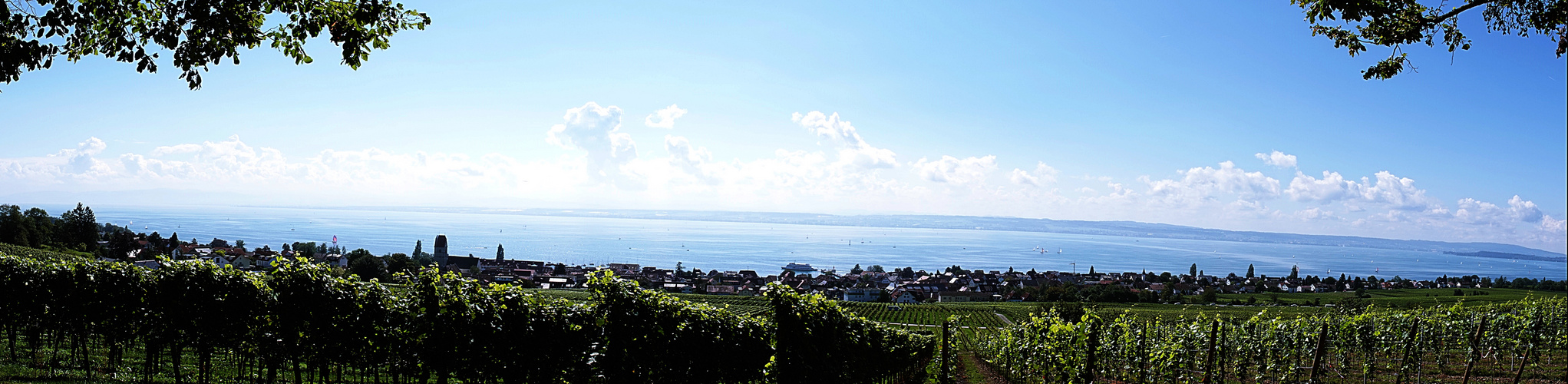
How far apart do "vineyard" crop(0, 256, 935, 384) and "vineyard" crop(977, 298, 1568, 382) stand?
4.99 m

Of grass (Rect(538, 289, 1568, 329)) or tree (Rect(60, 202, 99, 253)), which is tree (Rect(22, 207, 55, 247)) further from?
grass (Rect(538, 289, 1568, 329))

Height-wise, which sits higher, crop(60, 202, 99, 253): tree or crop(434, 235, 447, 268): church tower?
crop(60, 202, 99, 253): tree

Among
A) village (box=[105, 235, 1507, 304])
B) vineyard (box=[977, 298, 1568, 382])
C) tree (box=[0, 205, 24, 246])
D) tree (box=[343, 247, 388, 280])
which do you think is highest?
vineyard (box=[977, 298, 1568, 382])

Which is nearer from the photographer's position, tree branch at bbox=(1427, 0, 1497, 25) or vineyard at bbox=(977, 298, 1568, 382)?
tree branch at bbox=(1427, 0, 1497, 25)

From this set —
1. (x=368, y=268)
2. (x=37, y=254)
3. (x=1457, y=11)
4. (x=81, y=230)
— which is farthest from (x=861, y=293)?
(x=1457, y=11)

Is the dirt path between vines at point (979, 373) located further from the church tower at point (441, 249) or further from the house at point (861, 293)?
the church tower at point (441, 249)

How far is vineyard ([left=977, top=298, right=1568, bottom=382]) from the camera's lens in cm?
1170

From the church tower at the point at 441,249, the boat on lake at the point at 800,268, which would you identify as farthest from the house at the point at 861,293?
the boat on lake at the point at 800,268

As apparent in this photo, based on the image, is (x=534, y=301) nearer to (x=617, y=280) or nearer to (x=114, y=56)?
(x=617, y=280)

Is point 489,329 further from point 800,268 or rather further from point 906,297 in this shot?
point 800,268

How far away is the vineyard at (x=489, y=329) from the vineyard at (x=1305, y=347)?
4.99 m

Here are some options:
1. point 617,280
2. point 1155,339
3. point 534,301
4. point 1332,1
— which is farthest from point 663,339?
point 1155,339

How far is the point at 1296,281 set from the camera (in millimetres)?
134000

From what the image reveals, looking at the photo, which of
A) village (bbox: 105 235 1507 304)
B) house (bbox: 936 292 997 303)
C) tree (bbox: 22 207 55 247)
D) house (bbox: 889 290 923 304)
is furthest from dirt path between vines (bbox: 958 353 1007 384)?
house (bbox: 936 292 997 303)
